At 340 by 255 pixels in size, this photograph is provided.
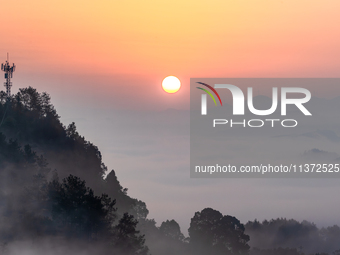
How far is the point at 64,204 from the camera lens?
3253 inches

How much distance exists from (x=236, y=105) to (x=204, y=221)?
75466 mm

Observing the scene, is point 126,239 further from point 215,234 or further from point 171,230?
point 171,230

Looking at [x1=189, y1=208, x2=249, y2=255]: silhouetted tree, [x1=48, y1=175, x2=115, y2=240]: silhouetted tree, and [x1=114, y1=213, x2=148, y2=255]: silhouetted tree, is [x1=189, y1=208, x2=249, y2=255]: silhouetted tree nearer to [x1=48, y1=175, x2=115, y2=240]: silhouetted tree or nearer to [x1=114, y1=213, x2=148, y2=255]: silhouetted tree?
[x1=114, y1=213, x2=148, y2=255]: silhouetted tree

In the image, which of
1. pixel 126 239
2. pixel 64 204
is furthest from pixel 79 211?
pixel 126 239

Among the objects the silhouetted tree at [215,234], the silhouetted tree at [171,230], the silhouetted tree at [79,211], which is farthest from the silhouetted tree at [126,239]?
the silhouetted tree at [171,230]

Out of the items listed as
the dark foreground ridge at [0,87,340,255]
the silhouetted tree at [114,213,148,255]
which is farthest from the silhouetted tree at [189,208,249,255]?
the silhouetted tree at [114,213,148,255]

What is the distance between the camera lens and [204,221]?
514 feet

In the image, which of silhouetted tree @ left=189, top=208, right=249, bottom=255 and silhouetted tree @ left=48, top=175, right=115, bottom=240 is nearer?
silhouetted tree @ left=48, top=175, right=115, bottom=240

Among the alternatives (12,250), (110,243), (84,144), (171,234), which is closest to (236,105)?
(110,243)

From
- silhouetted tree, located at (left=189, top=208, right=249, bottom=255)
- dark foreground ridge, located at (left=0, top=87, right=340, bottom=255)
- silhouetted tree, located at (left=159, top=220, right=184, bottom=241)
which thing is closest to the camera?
dark foreground ridge, located at (left=0, top=87, right=340, bottom=255)

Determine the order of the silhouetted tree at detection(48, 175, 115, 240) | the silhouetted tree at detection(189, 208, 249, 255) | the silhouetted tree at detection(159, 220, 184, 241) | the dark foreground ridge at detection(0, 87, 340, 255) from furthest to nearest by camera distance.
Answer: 1. the silhouetted tree at detection(159, 220, 184, 241)
2. the silhouetted tree at detection(189, 208, 249, 255)
3. the dark foreground ridge at detection(0, 87, 340, 255)
4. the silhouetted tree at detection(48, 175, 115, 240)

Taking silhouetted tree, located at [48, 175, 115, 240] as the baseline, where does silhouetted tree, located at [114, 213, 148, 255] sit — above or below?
below

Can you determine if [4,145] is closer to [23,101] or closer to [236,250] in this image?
[23,101]

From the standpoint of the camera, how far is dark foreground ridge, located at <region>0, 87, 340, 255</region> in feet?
277
